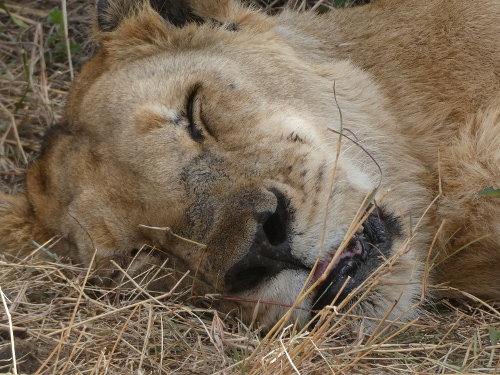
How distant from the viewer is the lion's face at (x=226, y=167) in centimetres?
251

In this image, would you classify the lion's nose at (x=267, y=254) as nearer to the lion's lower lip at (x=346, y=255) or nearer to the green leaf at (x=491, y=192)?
the lion's lower lip at (x=346, y=255)

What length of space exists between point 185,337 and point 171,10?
1.59 metres

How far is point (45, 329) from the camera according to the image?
8.95ft

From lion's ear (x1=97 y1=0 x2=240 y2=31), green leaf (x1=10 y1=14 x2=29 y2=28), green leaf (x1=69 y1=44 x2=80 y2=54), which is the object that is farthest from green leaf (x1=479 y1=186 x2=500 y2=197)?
green leaf (x1=10 y1=14 x2=29 y2=28)

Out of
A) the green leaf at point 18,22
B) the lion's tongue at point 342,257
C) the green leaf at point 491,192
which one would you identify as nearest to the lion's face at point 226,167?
the lion's tongue at point 342,257

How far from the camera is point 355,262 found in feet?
8.60

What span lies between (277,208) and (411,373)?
2.37ft

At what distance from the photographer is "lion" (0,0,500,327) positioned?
8.37 feet

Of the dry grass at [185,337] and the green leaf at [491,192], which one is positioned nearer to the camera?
the dry grass at [185,337]

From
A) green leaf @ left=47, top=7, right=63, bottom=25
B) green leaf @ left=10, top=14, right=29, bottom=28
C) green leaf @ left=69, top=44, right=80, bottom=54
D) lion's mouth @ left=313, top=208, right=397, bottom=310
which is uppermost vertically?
lion's mouth @ left=313, top=208, right=397, bottom=310

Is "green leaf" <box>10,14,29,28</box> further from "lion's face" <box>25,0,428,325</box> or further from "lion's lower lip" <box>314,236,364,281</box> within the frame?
"lion's lower lip" <box>314,236,364,281</box>

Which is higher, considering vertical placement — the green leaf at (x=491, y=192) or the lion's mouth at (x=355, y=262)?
the green leaf at (x=491, y=192)

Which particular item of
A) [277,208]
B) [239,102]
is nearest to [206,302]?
[277,208]

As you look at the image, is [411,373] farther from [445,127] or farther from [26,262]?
[26,262]
